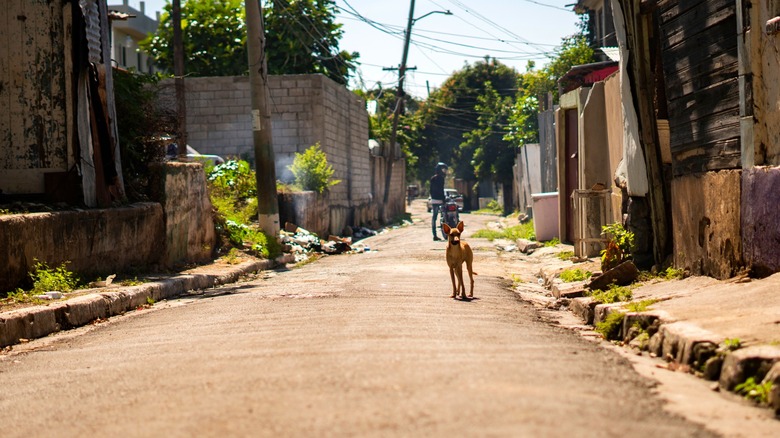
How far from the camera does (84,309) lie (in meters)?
10.4

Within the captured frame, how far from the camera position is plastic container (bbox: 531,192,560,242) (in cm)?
2145

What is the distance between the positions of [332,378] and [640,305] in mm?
3824

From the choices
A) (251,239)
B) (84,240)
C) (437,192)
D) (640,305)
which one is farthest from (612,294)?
(437,192)

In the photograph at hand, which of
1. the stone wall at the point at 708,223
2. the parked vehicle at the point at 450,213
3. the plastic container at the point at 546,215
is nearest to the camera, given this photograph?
the stone wall at the point at 708,223

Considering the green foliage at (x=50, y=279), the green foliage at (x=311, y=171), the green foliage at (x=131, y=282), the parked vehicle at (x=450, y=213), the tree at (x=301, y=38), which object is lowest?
the green foliage at (x=131, y=282)

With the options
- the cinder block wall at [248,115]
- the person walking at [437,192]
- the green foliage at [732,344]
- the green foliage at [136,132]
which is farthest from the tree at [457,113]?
the green foliage at [732,344]

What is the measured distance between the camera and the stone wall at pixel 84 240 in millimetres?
10820

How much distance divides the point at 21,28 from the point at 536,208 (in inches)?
462

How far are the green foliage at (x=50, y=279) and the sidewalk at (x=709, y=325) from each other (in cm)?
567

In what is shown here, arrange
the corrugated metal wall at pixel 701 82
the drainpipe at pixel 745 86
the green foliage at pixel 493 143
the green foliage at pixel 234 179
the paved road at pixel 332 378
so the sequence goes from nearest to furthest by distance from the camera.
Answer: the paved road at pixel 332 378
the drainpipe at pixel 745 86
the corrugated metal wall at pixel 701 82
the green foliage at pixel 234 179
the green foliage at pixel 493 143

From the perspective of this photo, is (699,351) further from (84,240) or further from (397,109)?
(397,109)

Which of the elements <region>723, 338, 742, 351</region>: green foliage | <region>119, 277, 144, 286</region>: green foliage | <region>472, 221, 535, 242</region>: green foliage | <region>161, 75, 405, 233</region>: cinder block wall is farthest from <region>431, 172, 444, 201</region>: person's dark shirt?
<region>723, 338, 742, 351</region>: green foliage

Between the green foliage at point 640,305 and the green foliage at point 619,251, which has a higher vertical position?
the green foliage at point 619,251

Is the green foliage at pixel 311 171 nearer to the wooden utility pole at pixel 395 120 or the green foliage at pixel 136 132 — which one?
the green foliage at pixel 136 132
